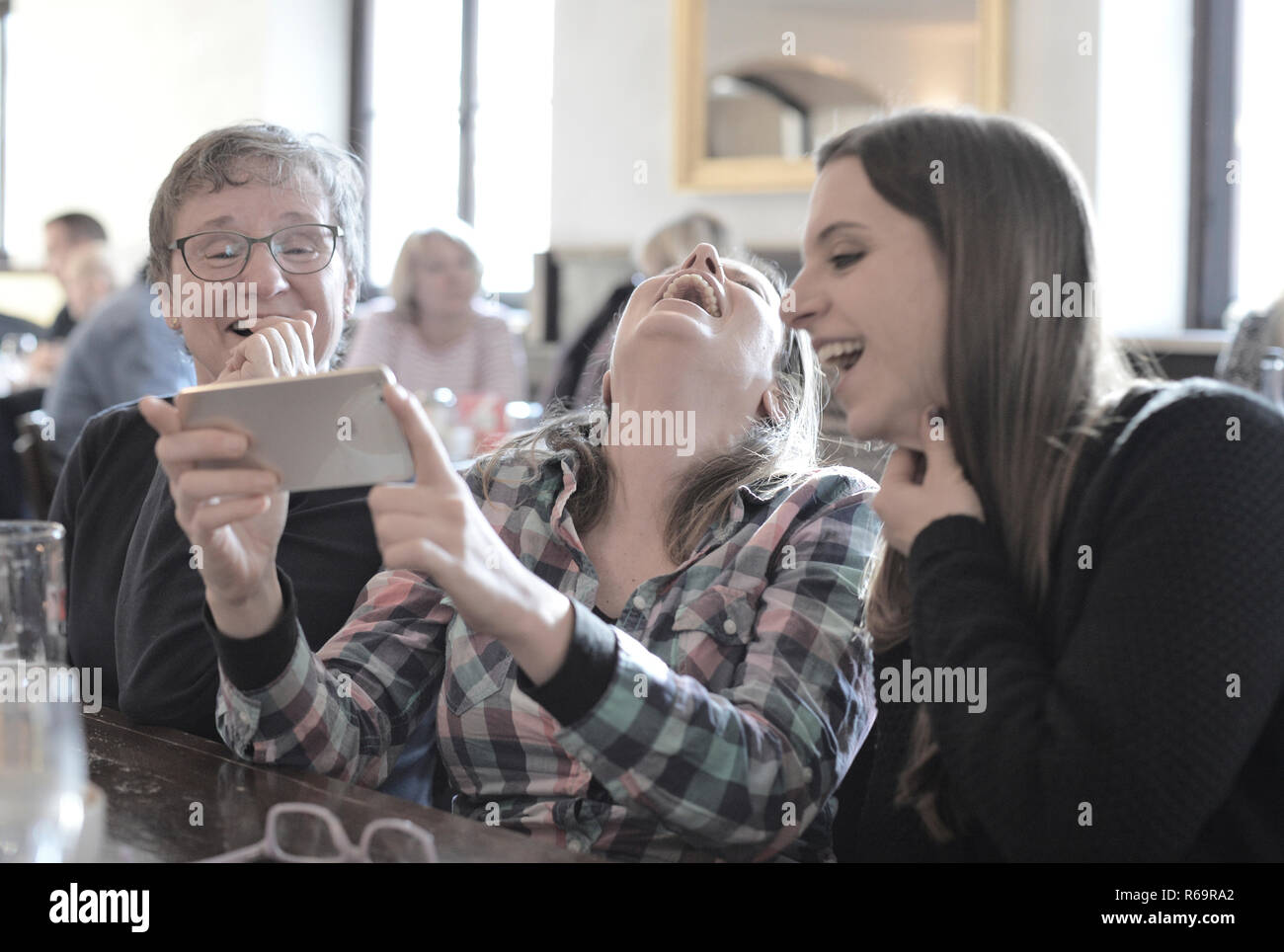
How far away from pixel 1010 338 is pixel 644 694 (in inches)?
16.3

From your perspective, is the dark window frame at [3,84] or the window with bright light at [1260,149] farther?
the dark window frame at [3,84]

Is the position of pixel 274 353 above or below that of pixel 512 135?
below

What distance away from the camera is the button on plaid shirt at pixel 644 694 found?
40.9 inches

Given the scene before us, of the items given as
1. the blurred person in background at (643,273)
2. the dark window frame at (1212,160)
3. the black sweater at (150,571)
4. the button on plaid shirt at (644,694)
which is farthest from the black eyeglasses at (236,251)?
the dark window frame at (1212,160)

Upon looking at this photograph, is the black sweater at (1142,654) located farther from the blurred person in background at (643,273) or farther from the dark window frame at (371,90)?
the dark window frame at (371,90)

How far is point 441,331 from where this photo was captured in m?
4.73

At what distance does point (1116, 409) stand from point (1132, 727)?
0.89 feet

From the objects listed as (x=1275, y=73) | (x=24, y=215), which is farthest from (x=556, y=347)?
(x=24, y=215)

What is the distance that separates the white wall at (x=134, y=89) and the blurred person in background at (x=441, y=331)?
234 centimetres

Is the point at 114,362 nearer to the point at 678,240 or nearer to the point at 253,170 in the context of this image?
the point at 678,240

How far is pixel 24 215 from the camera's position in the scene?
8234mm

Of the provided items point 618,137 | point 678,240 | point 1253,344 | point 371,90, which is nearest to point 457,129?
point 371,90

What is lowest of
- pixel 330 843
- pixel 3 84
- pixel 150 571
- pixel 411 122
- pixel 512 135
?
pixel 330 843
